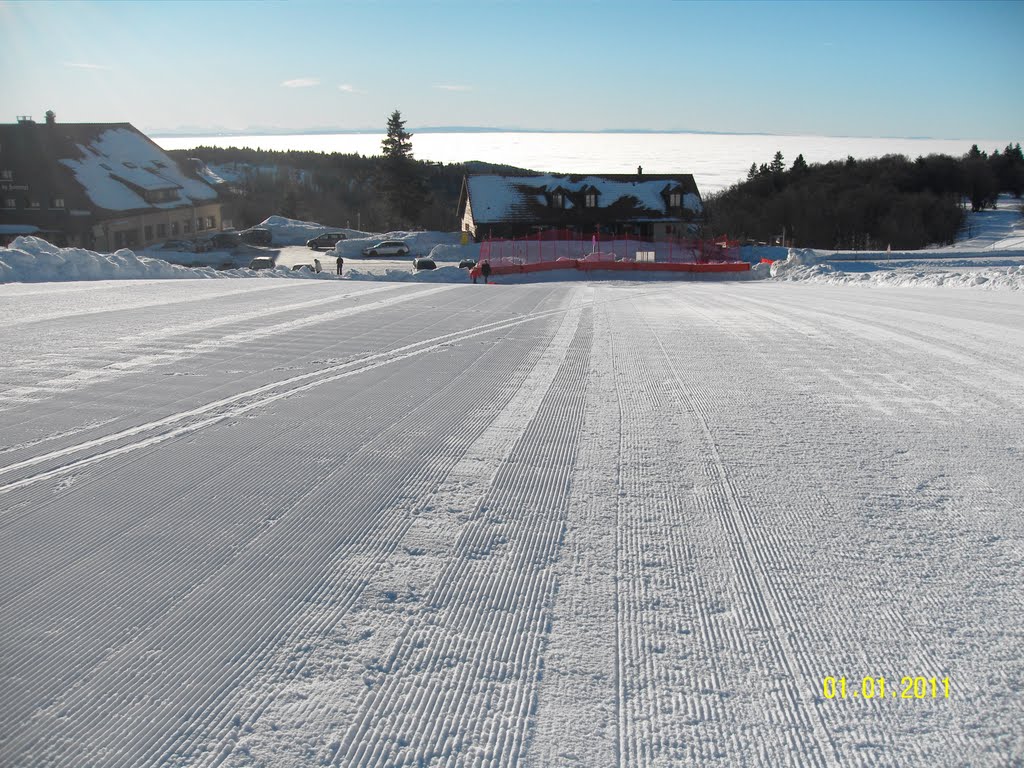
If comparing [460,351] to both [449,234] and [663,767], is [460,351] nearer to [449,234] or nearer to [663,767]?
[663,767]

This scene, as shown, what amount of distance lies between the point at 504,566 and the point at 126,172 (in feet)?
207

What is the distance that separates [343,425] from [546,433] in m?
→ 1.63

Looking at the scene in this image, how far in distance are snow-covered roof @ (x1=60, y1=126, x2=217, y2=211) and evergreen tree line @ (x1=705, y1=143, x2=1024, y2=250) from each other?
1734 inches

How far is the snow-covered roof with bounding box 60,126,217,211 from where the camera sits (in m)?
54.1

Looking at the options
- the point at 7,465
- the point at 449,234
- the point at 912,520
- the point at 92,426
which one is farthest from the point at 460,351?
the point at 449,234

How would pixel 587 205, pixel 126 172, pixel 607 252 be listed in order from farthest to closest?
1. pixel 587 205
2. pixel 126 172
3. pixel 607 252

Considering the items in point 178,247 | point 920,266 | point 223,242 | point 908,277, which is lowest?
point 908,277

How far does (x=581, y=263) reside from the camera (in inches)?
1347

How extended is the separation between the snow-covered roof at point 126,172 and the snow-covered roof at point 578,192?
23215 millimetres

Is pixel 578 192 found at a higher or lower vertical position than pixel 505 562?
higher

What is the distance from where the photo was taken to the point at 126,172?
57.4 m

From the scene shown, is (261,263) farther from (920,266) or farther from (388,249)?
(920,266)

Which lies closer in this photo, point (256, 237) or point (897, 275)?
point (897, 275)

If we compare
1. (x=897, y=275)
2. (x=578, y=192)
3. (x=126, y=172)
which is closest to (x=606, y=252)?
(x=578, y=192)
